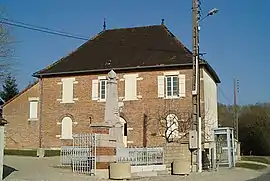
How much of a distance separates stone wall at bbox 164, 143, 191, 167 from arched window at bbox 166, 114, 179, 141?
473 inches

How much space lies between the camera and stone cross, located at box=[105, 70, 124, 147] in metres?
24.0

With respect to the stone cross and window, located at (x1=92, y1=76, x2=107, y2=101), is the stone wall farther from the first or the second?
window, located at (x1=92, y1=76, x2=107, y2=101)

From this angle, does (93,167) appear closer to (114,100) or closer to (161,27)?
(114,100)

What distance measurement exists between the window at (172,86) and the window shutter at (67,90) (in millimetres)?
8936

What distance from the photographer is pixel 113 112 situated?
2489 cm

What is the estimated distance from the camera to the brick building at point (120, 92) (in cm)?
4084

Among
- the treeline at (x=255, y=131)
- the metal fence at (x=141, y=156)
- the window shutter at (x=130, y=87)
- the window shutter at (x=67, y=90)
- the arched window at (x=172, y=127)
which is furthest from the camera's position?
the treeline at (x=255, y=131)

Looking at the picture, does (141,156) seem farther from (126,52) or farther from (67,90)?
(67,90)

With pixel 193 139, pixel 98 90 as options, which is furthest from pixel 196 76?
pixel 98 90

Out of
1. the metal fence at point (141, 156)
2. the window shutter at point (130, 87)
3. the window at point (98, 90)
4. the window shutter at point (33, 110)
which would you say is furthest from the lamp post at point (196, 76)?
the window shutter at point (33, 110)

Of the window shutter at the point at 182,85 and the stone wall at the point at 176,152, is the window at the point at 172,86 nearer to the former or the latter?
the window shutter at the point at 182,85

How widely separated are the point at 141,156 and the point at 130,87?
1858 cm

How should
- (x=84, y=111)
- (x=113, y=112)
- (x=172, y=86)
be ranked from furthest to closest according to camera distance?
1. (x=84, y=111)
2. (x=172, y=86)
3. (x=113, y=112)

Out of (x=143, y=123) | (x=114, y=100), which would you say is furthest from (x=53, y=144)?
(x=114, y=100)
